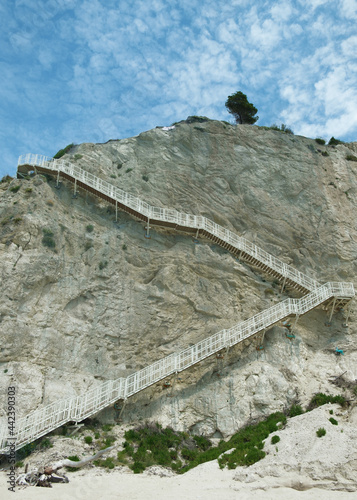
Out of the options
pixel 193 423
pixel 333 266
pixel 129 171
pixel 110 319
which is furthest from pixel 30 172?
pixel 333 266

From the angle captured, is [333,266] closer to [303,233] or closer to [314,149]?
[303,233]

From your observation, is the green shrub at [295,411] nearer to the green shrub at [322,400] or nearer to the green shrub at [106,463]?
the green shrub at [322,400]

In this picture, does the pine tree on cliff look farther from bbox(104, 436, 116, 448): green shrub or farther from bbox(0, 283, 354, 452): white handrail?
bbox(104, 436, 116, 448): green shrub

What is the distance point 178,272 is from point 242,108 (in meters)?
21.9

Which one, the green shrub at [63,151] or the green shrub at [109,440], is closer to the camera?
the green shrub at [109,440]

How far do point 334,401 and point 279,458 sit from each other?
4765mm

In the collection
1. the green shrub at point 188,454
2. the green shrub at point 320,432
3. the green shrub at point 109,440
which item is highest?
the green shrub at point 320,432

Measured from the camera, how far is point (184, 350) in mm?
22969

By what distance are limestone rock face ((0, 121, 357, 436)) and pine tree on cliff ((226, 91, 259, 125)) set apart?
794 cm

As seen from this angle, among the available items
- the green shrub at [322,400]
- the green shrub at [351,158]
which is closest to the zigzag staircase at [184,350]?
the green shrub at [322,400]

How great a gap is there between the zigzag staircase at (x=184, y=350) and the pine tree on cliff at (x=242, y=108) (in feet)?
55.7

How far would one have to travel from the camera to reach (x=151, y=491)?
15109mm

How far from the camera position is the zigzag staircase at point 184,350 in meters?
18.6

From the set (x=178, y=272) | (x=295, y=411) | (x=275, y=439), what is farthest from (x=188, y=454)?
(x=178, y=272)
